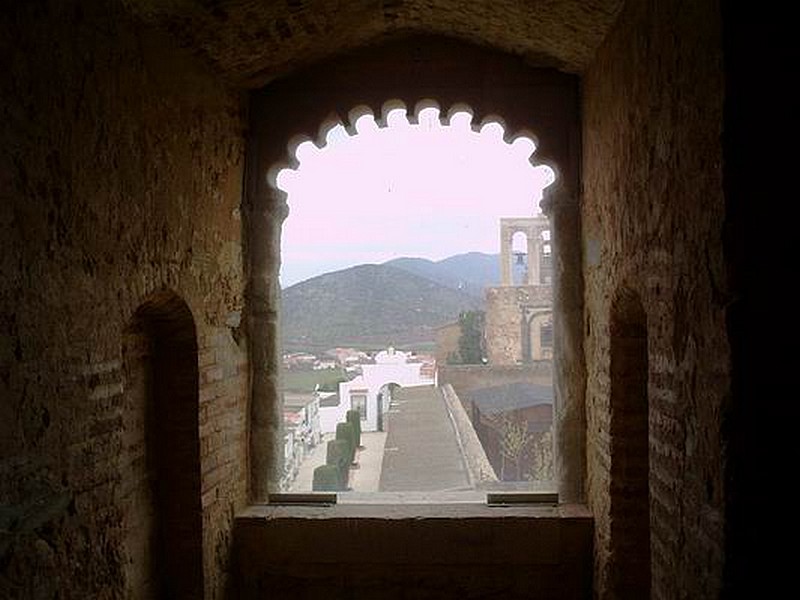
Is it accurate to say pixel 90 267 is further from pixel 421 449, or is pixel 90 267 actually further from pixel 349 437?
pixel 349 437

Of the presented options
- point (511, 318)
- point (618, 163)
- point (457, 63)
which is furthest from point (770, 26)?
point (511, 318)

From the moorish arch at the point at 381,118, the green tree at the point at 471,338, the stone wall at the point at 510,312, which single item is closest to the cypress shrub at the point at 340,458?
the moorish arch at the point at 381,118

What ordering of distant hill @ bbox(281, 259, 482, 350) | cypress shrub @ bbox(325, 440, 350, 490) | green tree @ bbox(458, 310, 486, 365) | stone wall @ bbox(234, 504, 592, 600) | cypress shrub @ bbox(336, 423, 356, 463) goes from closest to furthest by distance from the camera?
1. stone wall @ bbox(234, 504, 592, 600)
2. cypress shrub @ bbox(325, 440, 350, 490)
3. cypress shrub @ bbox(336, 423, 356, 463)
4. green tree @ bbox(458, 310, 486, 365)
5. distant hill @ bbox(281, 259, 482, 350)

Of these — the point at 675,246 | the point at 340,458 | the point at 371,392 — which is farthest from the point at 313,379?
the point at 675,246

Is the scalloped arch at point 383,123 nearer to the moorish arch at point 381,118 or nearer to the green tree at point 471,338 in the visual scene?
the moorish arch at point 381,118

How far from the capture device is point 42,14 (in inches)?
105

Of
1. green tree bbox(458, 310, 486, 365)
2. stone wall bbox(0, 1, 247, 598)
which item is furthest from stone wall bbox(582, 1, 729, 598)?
green tree bbox(458, 310, 486, 365)

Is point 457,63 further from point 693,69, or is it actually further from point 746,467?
point 746,467

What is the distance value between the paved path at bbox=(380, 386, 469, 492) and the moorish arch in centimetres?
→ 151

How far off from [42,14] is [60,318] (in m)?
1.08

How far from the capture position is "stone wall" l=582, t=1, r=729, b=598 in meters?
2.29

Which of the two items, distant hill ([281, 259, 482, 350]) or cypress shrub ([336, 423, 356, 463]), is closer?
cypress shrub ([336, 423, 356, 463])

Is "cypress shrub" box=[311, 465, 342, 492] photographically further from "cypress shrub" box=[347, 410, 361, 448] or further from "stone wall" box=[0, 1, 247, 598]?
"stone wall" box=[0, 1, 247, 598]

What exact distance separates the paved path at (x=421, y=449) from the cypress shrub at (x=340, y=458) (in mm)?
688
